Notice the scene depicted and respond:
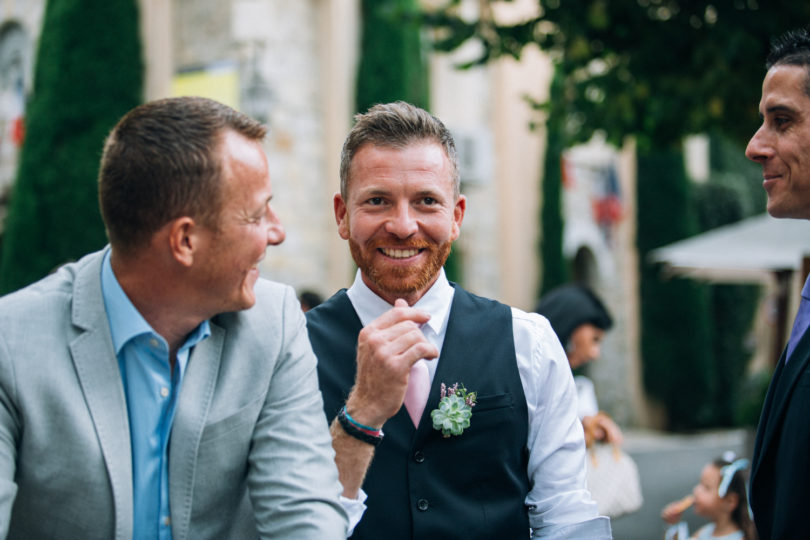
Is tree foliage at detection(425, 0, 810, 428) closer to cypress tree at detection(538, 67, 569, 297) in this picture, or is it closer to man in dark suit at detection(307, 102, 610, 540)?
man in dark suit at detection(307, 102, 610, 540)

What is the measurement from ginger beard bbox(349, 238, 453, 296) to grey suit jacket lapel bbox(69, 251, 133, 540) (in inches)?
26.7

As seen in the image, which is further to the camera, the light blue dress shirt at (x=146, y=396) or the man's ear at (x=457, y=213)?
the man's ear at (x=457, y=213)

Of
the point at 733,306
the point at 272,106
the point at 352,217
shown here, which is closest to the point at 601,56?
the point at 272,106

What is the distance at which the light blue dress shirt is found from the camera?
151 centimetres

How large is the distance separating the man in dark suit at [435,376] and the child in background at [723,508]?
2.42 metres

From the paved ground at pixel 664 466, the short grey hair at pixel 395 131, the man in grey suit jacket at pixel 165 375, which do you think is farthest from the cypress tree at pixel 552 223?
the man in grey suit jacket at pixel 165 375

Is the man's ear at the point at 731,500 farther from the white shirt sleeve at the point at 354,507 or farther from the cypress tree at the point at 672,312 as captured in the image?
the cypress tree at the point at 672,312

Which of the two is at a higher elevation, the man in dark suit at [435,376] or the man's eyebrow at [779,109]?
the man's eyebrow at [779,109]

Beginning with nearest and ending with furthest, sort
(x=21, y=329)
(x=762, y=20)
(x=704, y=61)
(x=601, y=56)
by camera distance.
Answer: (x=21, y=329), (x=762, y=20), (x=704, y=61), (x=601, y=56)

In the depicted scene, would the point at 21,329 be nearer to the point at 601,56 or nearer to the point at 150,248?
the point at 150,248

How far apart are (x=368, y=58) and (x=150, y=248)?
347 inches

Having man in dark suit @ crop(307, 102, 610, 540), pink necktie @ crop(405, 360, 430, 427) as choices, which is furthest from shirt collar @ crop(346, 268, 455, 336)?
pink necktie @ crop(405, 360, 430, 427)

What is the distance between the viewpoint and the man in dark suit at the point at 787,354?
178 centimetres

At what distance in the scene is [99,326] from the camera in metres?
1.53
